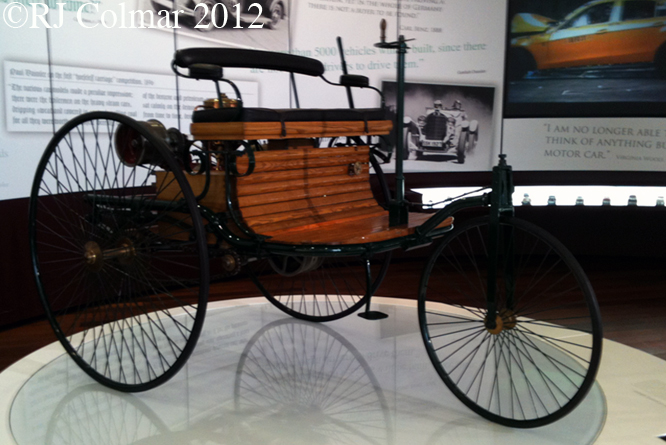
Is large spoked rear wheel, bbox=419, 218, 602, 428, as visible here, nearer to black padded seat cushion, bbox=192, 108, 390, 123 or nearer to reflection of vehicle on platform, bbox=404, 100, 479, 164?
black padded seat cushion, bbox=192, 108, 390, 123

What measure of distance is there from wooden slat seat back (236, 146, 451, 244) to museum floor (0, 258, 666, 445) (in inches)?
24.5

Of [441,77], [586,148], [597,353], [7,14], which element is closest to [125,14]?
[7,14]


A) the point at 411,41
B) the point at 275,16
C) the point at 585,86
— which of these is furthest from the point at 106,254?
the point at 585,86

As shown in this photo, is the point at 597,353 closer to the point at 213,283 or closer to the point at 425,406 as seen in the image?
the point at 425,406

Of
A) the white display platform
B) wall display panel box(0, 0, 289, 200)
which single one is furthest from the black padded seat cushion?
wall display panel box(0, 0, 289, 200)

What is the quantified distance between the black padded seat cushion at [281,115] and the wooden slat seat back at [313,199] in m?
0.17

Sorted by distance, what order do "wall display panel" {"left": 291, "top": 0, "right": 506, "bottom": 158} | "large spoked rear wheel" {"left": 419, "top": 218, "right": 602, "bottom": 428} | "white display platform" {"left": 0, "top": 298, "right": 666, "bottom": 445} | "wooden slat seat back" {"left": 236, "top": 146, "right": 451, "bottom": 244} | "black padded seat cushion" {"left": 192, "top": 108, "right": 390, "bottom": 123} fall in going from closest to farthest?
"large spoked rear wheel" {"left": 419, "top": 218, "right": 602, "bottom": 428}
"white display platform" {"left": 0, "top": 298, "right": 666, "bottom": 445}
"black padded seat cushion" {"left": 192, "top": 108, "right": 390, "bottom": 123}
"wooden slat seat back" {"left": 236, "top": 146, "right": 451, "bottom": 244}
"wall display panel" {"left": 291, "top": 0, "right": 506, "bottom": 158}

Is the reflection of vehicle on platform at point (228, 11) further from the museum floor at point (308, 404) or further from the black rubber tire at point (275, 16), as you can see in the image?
the museum floor at point (308, 404)

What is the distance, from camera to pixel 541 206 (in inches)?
213

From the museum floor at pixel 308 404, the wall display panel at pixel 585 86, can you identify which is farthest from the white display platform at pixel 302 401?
the wall display panel at pixel 585 86

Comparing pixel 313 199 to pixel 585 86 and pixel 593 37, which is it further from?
pixel 593 37

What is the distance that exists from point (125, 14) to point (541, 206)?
3.62m

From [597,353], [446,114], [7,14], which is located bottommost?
[597,353]

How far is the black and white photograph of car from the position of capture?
5.30 m
